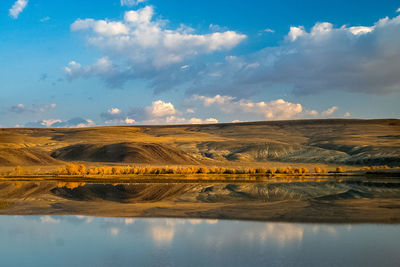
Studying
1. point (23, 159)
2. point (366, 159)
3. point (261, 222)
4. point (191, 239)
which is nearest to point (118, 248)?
point (191, 239)

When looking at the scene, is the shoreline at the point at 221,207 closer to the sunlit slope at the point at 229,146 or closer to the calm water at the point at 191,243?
the calm water at the point at 191,243

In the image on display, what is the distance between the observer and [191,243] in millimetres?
10992

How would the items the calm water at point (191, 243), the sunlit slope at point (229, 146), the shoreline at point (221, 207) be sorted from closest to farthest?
1. the calm water at point (191, 243)
2. the shoreline at point (221, 207)
3. the sunlit slope at point (229, 146)

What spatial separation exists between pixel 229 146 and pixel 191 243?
93118mm

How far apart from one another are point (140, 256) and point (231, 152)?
89.5 metres

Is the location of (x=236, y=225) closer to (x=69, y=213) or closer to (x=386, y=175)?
(x=69, y=213)

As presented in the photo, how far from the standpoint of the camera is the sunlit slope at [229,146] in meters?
81.0

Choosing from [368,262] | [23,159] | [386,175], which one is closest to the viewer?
[368,262]

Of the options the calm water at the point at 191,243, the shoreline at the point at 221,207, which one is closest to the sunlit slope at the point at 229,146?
the shoreline at the point at 221,207

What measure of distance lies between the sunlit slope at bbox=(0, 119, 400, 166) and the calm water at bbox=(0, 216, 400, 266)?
2408 inches

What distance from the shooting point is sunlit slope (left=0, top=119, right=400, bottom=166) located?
81000mm

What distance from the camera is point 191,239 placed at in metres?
11.4

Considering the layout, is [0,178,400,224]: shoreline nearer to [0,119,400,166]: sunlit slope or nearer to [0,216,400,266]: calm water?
[0,216,400,266]: calm water

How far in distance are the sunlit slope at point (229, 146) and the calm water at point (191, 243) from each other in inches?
2408
